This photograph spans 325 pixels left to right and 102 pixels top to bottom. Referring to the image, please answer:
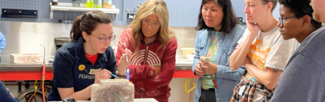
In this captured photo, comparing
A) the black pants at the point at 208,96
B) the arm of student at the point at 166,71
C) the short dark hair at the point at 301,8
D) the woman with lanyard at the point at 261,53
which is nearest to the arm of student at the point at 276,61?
the woman with lanyard at the point at 261,53

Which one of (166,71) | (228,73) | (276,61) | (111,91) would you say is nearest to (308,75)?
(276,61)

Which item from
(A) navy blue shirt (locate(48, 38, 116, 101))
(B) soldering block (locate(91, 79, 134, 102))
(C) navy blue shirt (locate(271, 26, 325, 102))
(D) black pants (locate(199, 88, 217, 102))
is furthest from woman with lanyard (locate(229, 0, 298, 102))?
(A) navy blue shirt (locate(48, 38, 116, 101))

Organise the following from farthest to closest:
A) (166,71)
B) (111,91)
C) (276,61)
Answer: (166,71) < (111,91) < (276,61)

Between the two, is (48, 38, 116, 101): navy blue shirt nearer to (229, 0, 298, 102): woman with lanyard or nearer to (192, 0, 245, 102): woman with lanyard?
(192, 0, 245, 102): woman with lanyard

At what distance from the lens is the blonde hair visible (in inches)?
93.9

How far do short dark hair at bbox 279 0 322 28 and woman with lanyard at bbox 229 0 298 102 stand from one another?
37 centimetres

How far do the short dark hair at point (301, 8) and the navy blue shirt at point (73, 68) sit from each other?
1.28m

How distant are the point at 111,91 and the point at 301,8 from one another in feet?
3.82

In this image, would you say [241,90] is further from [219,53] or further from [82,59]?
[82,59]

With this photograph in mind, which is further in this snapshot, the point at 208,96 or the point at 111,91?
the point at 208,96

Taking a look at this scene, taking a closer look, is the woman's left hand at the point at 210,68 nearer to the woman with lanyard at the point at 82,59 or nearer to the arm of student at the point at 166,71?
the arm of student at the point at 166,71

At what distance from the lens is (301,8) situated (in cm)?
141

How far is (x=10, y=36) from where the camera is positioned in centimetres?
400

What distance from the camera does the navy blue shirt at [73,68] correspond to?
1.95m
